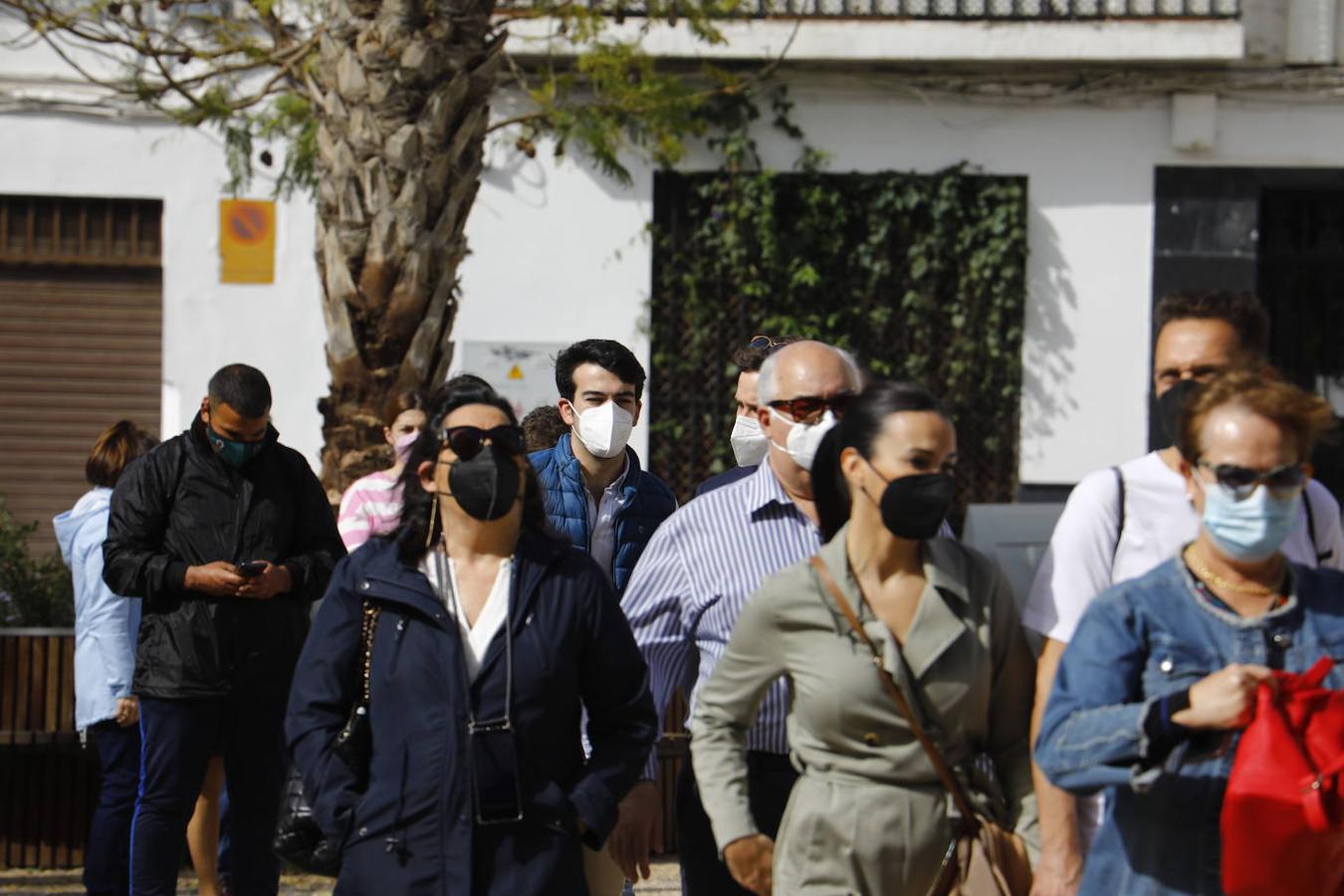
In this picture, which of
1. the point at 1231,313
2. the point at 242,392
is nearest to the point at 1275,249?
the point at 242,392

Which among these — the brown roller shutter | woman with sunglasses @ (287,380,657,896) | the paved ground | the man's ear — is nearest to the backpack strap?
the man's ear

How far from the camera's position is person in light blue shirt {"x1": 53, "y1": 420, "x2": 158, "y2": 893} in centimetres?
Result: 627

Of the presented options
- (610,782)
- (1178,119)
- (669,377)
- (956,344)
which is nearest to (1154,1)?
(1178,119)

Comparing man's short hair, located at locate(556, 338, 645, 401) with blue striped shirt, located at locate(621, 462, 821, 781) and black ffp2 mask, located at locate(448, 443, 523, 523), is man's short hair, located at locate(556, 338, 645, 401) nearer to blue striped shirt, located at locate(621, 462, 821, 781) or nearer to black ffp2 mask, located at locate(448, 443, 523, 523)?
blue striped shirt, located at locate(621, 462, 821, 781)

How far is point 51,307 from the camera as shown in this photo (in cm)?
1213

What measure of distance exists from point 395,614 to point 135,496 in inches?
102

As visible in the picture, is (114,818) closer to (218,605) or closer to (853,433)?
(218,605)

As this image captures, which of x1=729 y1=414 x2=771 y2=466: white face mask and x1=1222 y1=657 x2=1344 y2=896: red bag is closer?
x1=1222 y1=657 x2=1344 y2=896: red bag

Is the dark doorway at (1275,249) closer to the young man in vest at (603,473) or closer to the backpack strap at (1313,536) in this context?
the young man in vest at (603,473)

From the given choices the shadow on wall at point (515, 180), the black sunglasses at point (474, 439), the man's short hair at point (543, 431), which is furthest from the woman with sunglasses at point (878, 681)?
the shadow on wall at point (515, 180)

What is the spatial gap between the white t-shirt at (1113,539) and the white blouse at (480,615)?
1115 millimetres

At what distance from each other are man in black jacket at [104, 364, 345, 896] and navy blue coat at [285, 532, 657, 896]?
226cm

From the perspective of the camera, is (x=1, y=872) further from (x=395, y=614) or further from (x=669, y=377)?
(x=669, y=377)

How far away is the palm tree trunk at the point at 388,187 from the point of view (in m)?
7.59
